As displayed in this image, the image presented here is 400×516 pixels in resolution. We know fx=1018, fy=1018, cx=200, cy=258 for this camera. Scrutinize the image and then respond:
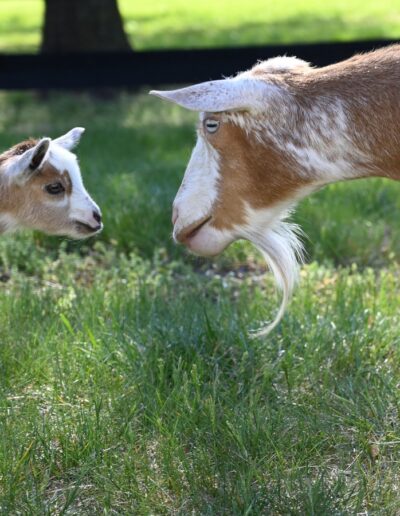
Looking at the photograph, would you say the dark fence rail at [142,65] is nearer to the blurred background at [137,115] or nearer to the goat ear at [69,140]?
the blurred background at [137,115]

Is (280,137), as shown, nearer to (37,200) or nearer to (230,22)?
(37,200)

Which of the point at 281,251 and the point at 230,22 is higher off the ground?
the point at 281,251

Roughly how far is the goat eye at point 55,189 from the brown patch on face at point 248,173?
146 centimetres

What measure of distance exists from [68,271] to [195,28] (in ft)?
50.6

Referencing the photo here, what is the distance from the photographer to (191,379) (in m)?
4.70

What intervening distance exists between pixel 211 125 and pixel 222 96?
204 mm

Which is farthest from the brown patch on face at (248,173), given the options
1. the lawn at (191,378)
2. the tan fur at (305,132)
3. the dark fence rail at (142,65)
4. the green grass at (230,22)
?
the green grass at (230,22)

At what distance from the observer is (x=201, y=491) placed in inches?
152

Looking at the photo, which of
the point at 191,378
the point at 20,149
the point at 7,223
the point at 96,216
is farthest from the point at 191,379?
the point at 20,149

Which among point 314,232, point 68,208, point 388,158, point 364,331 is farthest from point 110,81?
point 388,158

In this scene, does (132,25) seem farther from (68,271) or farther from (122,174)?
(68,271)

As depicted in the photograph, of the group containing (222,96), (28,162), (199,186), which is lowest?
(28,162)

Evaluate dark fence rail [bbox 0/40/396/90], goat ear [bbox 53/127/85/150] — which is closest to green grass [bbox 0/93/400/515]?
goat ear [bbox 53/127/85/150]

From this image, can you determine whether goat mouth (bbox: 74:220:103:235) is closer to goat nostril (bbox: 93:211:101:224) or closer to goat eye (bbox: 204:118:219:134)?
goat nostril (bbox: 93:211:101:224)
